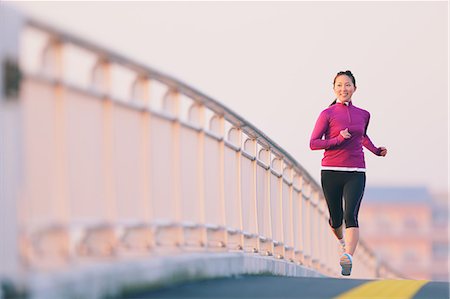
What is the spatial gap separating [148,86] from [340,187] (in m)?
4.43

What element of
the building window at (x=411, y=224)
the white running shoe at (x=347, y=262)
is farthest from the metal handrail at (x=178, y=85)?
the building window at (x=411, y=224)

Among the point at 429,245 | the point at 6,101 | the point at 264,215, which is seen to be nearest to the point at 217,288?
the point at 6,101

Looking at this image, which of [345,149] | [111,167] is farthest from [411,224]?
[111,167]

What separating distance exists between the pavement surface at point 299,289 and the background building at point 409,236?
15651cm

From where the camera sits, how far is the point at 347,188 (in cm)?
1370

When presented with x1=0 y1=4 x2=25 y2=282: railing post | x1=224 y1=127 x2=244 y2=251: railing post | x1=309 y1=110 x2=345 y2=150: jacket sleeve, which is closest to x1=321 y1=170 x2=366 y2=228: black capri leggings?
x1=309 y1=110 x2=345 y2=150: jacket sleeve

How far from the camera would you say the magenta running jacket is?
44.1 ft

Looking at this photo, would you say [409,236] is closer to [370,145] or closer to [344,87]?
[370,145]

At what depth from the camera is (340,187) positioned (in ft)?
45.3

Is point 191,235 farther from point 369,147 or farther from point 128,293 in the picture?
point 369,147

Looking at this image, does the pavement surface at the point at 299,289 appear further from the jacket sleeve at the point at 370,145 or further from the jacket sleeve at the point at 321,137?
the jacket sleeve at the point at 370,145

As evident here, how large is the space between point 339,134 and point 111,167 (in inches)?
188

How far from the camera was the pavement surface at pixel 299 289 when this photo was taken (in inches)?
367

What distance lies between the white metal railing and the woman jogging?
0.83 metres
